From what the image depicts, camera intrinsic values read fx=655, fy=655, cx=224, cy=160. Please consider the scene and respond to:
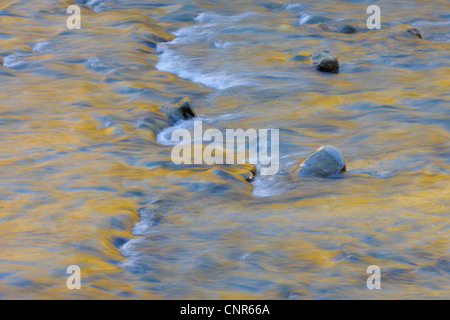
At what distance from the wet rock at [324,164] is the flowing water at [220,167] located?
4.6 inches

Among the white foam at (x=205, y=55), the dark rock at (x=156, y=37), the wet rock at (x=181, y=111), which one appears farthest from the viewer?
the dark rock at (x=156, y=37)

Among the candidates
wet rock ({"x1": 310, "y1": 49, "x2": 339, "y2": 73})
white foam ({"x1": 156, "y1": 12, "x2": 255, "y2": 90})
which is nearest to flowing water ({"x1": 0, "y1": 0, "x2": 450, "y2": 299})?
white foam ({"x1": 156, "y1": 12, "x2": 255, "y2": 90})

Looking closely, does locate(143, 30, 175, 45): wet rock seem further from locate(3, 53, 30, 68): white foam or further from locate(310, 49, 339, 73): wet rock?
locate(310, 49, 339, 73): wet rock

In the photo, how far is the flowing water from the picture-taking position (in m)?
3.80

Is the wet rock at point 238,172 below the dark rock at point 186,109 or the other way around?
below

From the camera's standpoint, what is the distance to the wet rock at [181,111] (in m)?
6.81

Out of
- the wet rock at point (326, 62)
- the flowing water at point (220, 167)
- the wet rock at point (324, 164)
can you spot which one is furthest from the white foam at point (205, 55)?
the wet rock at point (324, 164)

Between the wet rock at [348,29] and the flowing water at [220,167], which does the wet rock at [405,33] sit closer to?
the flowing water at [220,167]

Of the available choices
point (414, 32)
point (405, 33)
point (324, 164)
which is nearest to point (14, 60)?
point (324, 164)

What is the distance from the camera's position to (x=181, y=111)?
22.4 ft

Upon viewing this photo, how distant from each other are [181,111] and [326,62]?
7.39ft

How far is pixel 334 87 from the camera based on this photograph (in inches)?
302

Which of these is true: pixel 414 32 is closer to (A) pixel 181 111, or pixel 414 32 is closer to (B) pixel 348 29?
(B) pixel 348 29

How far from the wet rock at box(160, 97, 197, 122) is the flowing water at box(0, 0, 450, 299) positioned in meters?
0.20
